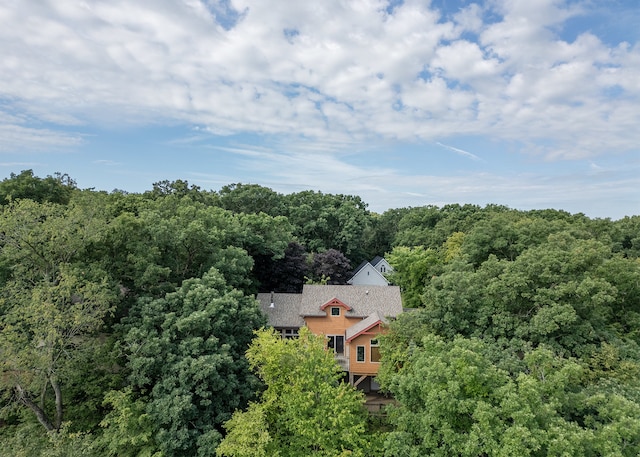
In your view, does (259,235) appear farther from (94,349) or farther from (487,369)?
(487,369)

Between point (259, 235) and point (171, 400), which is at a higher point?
point (259, 235)

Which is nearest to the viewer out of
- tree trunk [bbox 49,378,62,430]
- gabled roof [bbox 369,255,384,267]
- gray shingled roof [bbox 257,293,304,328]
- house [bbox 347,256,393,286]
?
tree trunk [bbox 49,378,62,430]

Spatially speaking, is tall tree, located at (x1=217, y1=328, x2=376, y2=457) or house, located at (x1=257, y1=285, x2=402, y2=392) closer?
tall tree, located at (x1=217, y1=328, x2=376, y2=457)

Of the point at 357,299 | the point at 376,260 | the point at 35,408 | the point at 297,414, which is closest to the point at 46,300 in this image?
the point at 35,408

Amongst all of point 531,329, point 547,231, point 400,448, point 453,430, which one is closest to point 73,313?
point 400,448

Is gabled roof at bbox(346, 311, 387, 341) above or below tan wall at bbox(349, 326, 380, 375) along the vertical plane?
above

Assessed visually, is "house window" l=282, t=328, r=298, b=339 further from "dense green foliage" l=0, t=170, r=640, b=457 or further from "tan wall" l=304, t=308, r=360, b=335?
"dense green foliage" l=0, t=170, r=640, b=457

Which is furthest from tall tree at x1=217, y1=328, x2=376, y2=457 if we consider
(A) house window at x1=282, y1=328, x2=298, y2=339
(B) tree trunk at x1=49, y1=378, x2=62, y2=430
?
(A) house window at x1=282, y1=328, x2=298, y2=339

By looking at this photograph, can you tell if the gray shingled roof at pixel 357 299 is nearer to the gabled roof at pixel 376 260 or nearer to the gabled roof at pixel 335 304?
the gabled roof at pixel 335 304
